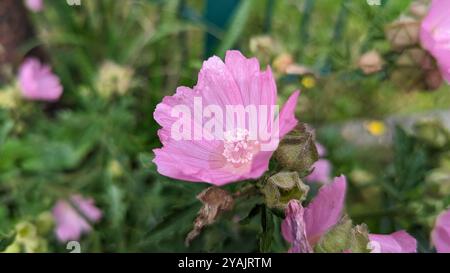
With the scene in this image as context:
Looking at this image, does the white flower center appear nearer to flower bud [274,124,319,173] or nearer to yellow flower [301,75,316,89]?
flower bud [274,124,319,173]

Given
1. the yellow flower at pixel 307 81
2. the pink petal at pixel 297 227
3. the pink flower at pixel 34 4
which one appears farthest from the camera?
the pink flower at pixel 34 4

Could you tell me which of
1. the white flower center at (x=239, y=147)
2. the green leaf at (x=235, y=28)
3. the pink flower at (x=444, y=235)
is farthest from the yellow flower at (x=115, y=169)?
the pink flower at (x=444, y=235)

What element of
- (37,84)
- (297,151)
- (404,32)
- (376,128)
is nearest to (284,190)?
(297,151)

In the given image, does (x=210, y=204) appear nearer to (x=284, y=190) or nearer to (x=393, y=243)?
(x=284, y=190)

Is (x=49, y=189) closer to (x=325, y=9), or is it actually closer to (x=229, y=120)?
(x=229, y=120)

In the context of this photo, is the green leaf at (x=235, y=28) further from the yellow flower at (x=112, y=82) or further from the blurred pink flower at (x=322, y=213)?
the blurred pink flower at (x=322, y=213)
